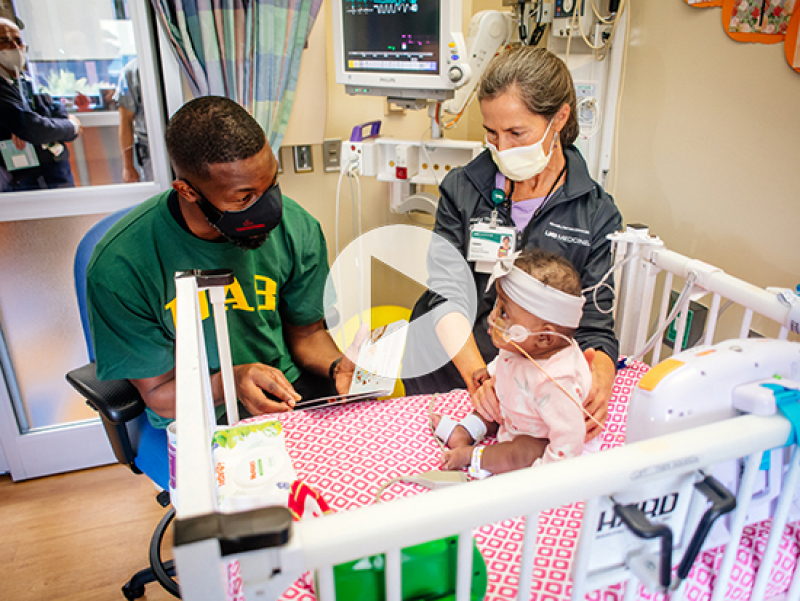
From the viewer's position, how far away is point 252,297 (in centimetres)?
163

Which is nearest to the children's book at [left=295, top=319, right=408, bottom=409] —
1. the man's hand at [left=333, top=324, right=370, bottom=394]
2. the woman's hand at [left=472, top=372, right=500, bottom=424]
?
the man's hand at [left=333, top=324, right=370, bottom=394]

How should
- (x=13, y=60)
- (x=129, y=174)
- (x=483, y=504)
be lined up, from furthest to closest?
(x=129, y=174) < (x=13, y=60) < (x=483, y=504)

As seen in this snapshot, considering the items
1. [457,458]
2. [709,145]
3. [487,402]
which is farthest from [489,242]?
[709,145]

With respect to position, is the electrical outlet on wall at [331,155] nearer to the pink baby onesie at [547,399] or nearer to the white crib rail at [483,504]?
the pink baby onesie at [547,399]

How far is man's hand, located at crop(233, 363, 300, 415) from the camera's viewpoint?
4.71 feet

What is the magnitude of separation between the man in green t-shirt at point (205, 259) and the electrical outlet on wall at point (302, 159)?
98 centimetres

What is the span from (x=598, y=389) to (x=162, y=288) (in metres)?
1.13

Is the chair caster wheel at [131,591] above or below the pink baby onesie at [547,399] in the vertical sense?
below

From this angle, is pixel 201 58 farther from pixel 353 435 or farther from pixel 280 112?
pixel 353 435

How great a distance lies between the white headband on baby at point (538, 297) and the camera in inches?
41.0

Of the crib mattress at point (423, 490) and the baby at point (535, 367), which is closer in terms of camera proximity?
the crib mattress at point (423, 490)

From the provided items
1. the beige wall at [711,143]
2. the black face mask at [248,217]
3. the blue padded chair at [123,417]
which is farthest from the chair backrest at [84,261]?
the beige wall at [711,143]

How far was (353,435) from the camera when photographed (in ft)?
4.35

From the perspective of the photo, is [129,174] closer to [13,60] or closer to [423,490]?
[13,60]
